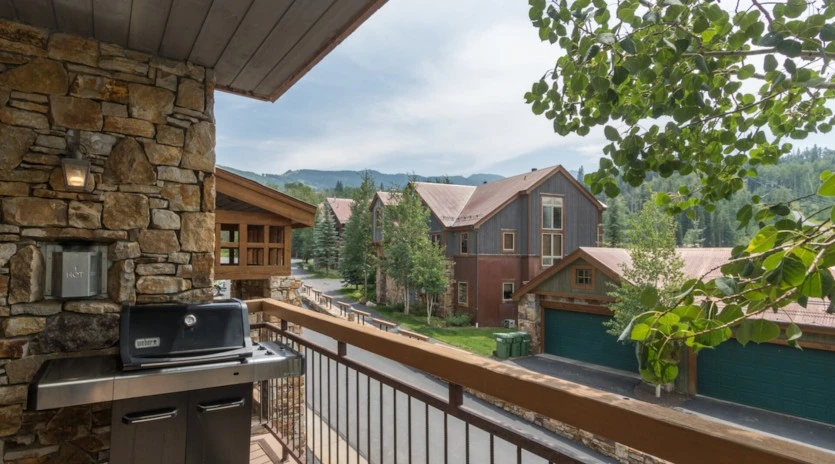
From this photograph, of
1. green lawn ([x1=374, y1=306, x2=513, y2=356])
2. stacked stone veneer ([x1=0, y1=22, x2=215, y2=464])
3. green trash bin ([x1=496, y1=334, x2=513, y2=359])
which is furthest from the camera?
green lawn ([x1=374, y1=306, x2=513, y2=356])

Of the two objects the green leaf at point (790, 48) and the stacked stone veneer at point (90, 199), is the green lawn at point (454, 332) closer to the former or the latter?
the stacked stone veneer at point (90, 199)

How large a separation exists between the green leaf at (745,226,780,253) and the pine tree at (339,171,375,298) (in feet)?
69.7

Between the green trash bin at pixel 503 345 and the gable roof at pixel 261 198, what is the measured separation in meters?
7.02

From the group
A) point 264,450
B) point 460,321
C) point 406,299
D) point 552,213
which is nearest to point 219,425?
point 264,450

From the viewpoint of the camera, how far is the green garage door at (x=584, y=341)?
34.4ft

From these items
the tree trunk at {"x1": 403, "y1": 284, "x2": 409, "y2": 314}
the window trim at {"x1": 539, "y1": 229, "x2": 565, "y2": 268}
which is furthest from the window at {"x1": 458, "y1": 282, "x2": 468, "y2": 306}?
the window trim at {"x1": 539, "y1": 229, "x2": 565, "y2": 268}

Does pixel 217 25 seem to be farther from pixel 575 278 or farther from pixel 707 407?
pixel 575 278

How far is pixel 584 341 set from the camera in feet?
36.8

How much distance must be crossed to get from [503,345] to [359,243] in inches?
527

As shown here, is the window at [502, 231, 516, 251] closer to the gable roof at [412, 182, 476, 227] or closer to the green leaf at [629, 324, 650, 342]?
the gable roof at [412, 182, 476, 227]

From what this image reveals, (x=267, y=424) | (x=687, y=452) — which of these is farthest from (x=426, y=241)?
(x=687, y=452)

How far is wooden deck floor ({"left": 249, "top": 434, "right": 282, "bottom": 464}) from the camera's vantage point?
2736mm

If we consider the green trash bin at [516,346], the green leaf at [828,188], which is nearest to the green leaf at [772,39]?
the green leaf at [828,188]

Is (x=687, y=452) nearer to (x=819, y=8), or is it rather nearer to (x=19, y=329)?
(x=819, y=8)
